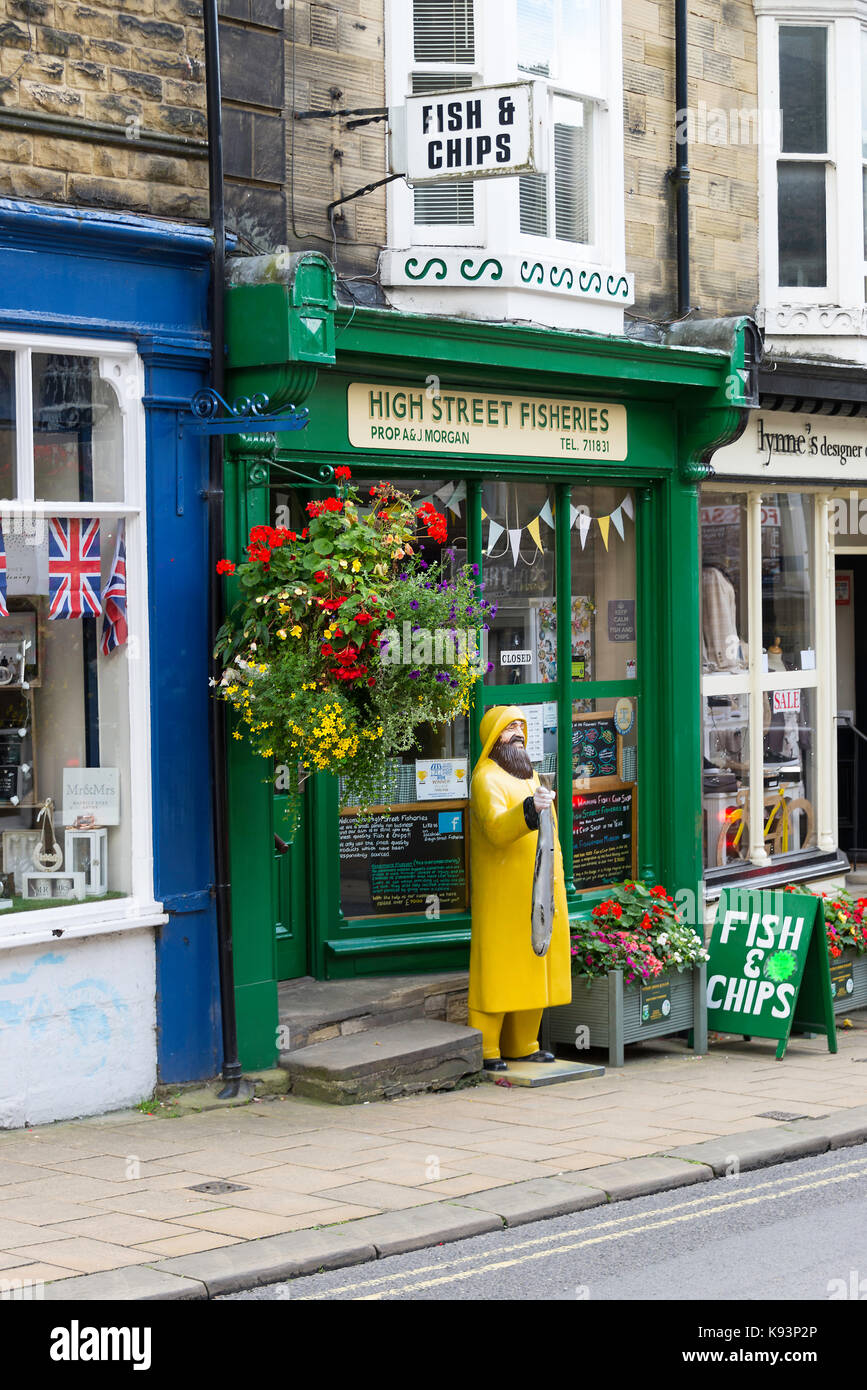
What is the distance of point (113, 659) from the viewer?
8633 millimetres

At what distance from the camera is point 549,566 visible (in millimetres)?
11227

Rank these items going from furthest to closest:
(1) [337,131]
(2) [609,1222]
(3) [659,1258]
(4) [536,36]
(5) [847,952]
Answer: (5) [847,952] < (4) [536,36] < (1) [337,131] < (2) [609,1222] < (3) [659,1258]

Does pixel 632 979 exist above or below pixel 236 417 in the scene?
below

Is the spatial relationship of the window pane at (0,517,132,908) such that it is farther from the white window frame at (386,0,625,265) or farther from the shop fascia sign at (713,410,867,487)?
the shop fascia sign at (713,410,867,487)

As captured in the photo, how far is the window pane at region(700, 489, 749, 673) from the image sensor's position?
12.6 meters

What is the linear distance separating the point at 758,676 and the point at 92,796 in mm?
6065

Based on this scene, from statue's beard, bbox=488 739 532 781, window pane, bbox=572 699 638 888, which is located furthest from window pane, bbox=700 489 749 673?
statue's beard, bbox=488 739 532 781

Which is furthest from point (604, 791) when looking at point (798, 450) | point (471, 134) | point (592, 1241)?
point (592, 1241)

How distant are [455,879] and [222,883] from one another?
233 cm

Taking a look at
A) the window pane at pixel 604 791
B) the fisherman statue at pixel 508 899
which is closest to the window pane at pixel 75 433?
the fisherman statue at pixel 508 899

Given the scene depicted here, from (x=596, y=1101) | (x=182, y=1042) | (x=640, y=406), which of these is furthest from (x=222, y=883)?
(x=640, y=406)

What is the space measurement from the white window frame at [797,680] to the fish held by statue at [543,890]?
3.45 metres

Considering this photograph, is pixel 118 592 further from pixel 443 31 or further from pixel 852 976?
pixel 852 976
